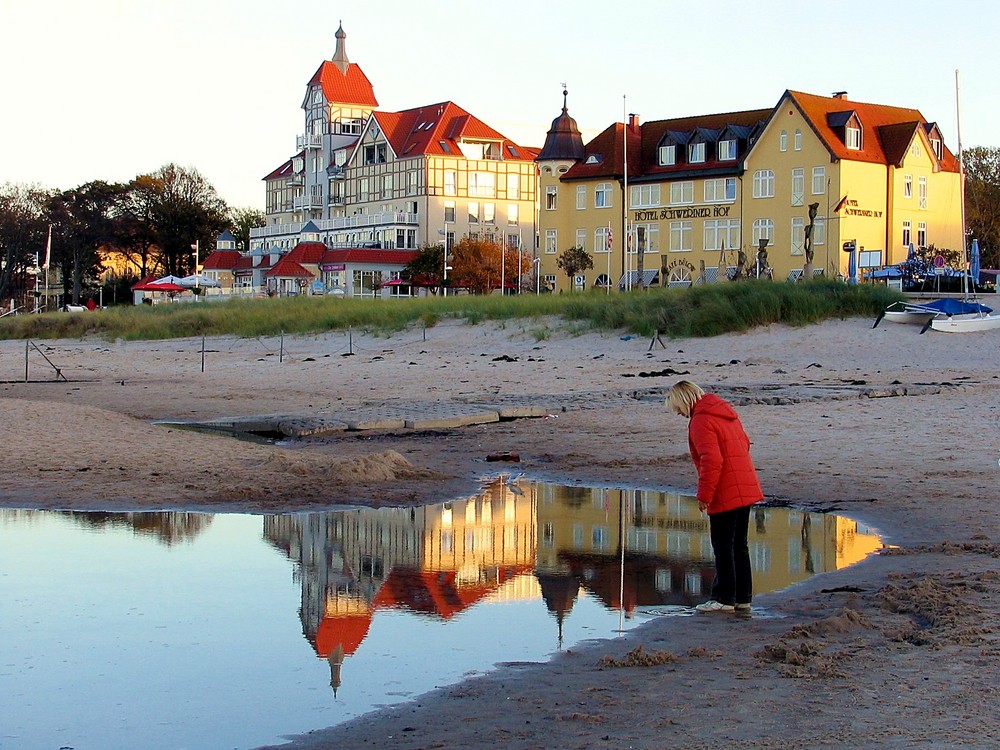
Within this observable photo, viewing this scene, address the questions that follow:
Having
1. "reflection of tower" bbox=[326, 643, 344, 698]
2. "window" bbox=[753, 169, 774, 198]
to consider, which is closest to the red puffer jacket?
"reflection of tower" bbox=[326, 643, 344, 698]

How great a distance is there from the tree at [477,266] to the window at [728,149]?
17.9 m

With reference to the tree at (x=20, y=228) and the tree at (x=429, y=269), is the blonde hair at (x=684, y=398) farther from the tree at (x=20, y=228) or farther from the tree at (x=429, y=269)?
the tree at (x=20, y=228)

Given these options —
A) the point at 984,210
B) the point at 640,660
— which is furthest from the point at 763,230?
the point at 640,660

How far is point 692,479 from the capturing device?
1480cm

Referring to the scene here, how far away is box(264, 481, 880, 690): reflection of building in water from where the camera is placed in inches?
364

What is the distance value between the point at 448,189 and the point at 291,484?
278ft

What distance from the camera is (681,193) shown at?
7300 centimetres

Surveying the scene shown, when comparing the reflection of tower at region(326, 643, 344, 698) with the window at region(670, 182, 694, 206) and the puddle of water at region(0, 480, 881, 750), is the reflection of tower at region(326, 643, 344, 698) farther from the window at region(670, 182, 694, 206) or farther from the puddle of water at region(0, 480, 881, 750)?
the window at region(670, 182, 694, 206)

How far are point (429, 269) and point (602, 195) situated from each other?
48.3ft

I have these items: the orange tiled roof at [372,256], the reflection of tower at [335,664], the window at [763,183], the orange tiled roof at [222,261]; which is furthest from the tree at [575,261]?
the reflection of tower at [335,664]

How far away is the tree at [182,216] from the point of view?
367 ft

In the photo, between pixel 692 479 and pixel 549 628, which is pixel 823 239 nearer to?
pixel 692 479

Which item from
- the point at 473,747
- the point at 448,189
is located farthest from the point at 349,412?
the point at 448,189

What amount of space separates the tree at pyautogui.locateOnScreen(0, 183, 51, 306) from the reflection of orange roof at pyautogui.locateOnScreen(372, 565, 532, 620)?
90.7m
